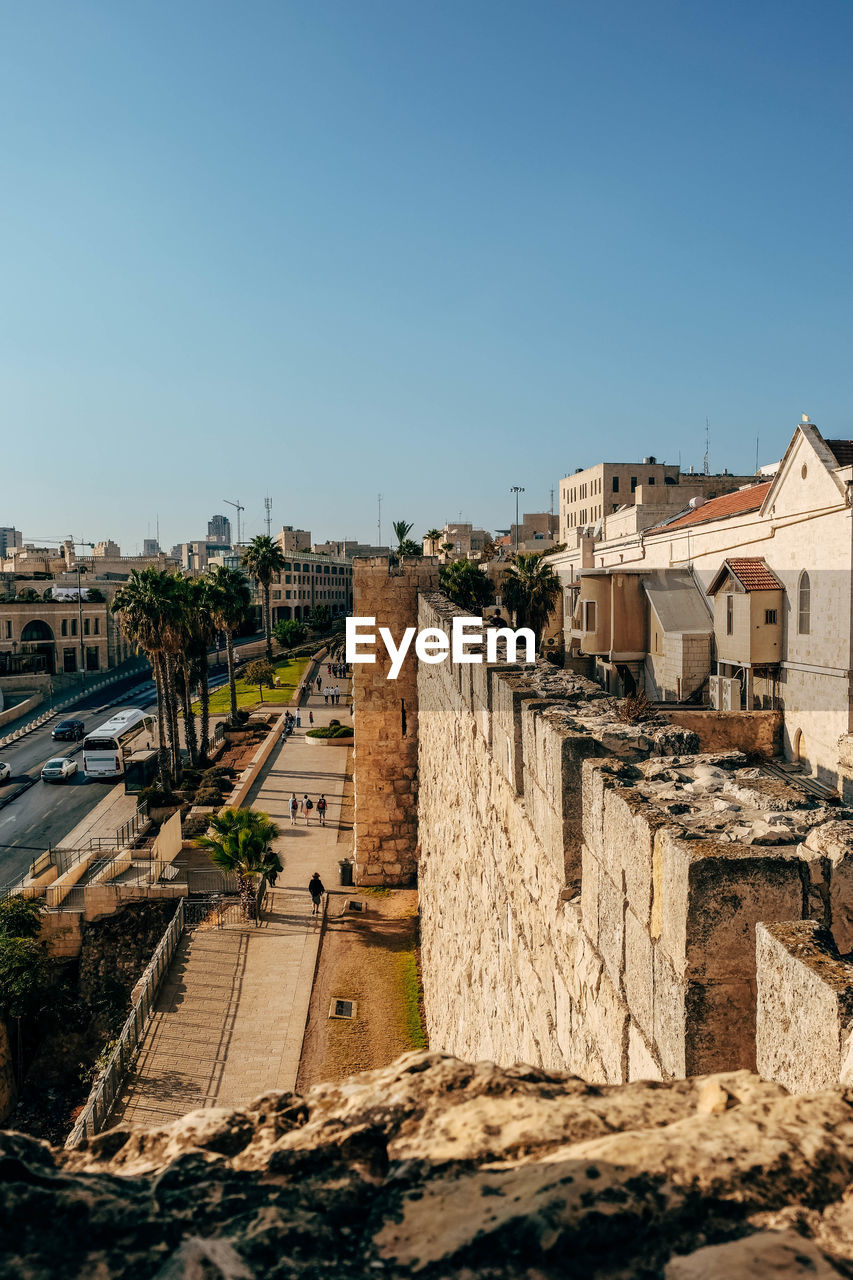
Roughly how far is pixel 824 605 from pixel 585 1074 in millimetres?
15063

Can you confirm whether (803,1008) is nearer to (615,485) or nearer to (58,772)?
(58,772)

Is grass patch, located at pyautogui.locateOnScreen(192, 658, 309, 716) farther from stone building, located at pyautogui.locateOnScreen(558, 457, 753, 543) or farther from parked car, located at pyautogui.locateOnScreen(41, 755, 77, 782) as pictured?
stone building, located at pyautogui.locateOnScreen(558, 457, 753, 543)

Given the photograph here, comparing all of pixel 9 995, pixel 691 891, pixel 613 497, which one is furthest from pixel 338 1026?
pixel 613 497

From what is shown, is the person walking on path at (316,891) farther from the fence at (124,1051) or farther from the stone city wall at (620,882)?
the stone city wall at (620,882)

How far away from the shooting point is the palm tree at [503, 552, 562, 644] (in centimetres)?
3744

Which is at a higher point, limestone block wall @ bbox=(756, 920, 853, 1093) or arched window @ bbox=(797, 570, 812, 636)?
arched window @ bbox=(797, 570, 812, 636)

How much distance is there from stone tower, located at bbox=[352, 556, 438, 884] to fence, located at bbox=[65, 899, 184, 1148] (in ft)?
16.0

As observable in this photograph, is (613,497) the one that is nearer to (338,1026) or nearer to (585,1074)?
(338,1026)

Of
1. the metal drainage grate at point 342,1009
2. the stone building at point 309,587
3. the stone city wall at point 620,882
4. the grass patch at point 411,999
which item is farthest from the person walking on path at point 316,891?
the stone building at point 309,587

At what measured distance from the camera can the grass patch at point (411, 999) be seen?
14.1 m

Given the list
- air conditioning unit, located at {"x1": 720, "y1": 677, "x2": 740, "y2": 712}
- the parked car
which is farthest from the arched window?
the parked car

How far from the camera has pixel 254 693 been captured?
54438mm

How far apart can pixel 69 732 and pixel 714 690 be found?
33518 mm

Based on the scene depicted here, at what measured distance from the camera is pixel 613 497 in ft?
215
